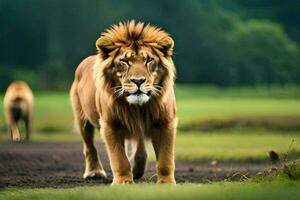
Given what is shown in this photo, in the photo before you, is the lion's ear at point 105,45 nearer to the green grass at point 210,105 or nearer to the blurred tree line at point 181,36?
the green grass at point 210,105

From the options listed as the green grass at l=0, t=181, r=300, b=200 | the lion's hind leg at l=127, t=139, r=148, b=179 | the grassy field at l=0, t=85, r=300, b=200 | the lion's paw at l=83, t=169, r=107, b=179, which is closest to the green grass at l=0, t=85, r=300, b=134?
the grassy field at l=0, t=85, r=300, b=200

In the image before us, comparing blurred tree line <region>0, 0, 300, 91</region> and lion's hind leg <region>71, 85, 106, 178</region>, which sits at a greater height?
blurred tree line <region>0, 0, 300, 91</region>

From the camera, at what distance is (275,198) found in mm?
5254

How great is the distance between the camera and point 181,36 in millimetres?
36406

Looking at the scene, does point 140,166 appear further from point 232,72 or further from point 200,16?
point 200,16

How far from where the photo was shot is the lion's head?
787 cm

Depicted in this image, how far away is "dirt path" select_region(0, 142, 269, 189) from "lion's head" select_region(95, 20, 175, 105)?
1.10 meters

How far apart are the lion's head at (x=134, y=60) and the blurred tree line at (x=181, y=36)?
2153cm

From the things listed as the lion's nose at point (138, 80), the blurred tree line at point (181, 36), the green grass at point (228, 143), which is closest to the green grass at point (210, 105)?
the blurred tree line at point (181, 36)

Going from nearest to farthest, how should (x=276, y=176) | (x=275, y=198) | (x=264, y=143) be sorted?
(x=275, y=198), (x=276, y=176), (x=264, y=143)

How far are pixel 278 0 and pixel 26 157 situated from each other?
2243 centimetres

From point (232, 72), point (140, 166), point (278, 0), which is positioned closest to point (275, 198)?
point (140, 166)

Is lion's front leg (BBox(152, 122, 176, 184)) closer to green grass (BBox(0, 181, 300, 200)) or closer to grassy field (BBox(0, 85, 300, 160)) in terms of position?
green grass (BBox(0, 181, 300, 200))

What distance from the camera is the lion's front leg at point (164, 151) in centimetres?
810
